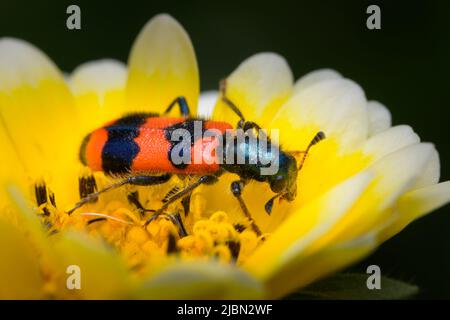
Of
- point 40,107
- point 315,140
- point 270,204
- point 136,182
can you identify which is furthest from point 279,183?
point 40,107

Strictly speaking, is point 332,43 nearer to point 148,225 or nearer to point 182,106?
point 182,106

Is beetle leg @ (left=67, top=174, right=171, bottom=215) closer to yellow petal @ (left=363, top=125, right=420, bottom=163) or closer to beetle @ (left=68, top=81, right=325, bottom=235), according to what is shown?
beetle @ (left=68, top=81, right=325, bottom=235)

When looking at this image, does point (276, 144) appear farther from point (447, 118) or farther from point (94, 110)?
point (447, 118)

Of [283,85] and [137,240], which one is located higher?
[283,85]

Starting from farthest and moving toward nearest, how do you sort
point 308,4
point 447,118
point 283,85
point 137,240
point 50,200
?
point 308,4, point 447,118, point 283,85, point 50,200, point 137,240

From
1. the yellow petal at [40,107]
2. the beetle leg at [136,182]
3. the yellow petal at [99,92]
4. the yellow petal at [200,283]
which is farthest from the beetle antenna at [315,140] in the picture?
the yellow petal at [200,283]

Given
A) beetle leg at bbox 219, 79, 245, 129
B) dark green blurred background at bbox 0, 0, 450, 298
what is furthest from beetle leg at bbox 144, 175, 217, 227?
dark green blurred background at bbox 0, 0, 450, 298

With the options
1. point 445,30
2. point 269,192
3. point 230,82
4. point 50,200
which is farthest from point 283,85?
point 445,30
